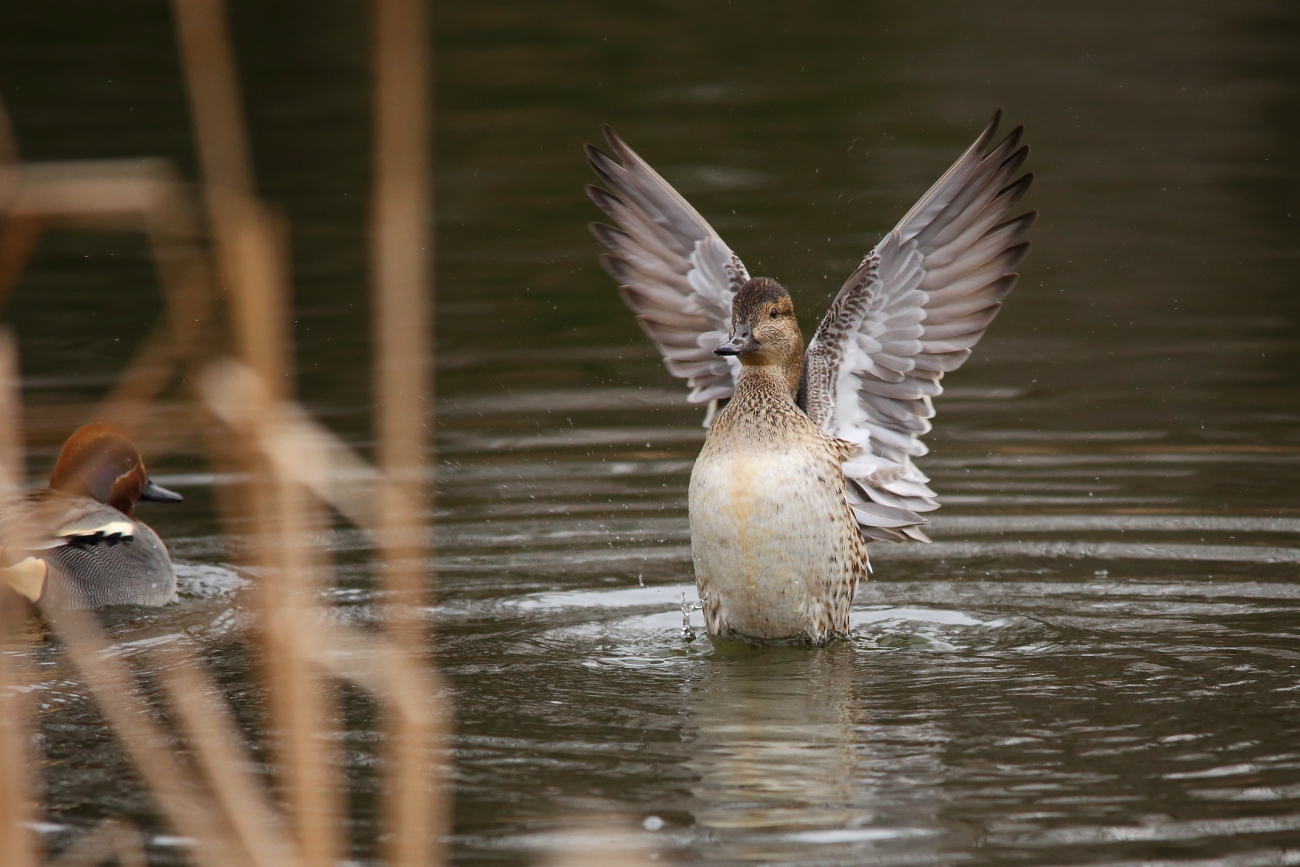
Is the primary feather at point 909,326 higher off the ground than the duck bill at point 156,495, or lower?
higher

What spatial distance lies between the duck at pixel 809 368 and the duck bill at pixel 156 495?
2068 mm

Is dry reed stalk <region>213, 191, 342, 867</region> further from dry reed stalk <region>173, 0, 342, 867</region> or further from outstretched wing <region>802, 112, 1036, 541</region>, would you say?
outstretched wing <region>802, 112, 1036, 541</region>

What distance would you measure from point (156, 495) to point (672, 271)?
7.65 feet

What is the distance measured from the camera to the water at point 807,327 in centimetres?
429

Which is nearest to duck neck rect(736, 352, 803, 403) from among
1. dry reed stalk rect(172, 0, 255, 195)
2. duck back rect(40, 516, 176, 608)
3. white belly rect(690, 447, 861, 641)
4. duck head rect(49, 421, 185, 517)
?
white belly rect(690, 447, 861, 641)

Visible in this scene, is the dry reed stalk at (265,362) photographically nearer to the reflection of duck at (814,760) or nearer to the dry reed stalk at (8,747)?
the dry reed stalk at (8,747)

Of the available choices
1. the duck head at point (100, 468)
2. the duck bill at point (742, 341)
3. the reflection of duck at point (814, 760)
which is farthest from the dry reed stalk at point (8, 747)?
the duck head at point (100, 468)

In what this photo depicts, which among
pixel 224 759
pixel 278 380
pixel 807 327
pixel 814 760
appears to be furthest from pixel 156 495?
pixel 278 380

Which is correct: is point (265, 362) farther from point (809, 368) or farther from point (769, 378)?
point (809, 368)

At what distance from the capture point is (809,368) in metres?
6.53

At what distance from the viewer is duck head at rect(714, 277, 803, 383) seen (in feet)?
19.8

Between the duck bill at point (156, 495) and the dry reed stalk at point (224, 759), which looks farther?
the duck bill at point (156, 495)

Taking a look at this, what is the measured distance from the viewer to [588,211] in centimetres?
1274

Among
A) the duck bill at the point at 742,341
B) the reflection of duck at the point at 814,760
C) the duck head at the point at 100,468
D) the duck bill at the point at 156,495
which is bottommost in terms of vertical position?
the reflection of duck at the point at 814,760
